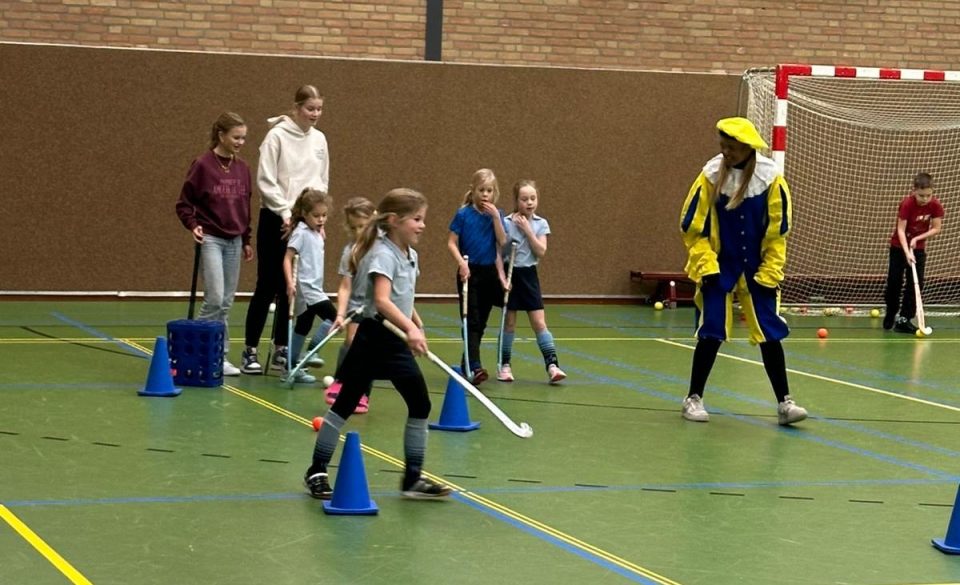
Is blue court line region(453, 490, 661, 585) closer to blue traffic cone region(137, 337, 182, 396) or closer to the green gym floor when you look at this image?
the green gym floor

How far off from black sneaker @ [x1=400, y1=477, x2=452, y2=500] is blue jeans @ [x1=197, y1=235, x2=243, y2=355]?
11.5 ft

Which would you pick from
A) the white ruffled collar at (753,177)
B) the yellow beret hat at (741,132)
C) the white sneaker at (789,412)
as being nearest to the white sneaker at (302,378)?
the white ruffled collar at (753,177)

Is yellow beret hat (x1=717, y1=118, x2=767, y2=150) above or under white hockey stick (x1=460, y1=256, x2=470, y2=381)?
above

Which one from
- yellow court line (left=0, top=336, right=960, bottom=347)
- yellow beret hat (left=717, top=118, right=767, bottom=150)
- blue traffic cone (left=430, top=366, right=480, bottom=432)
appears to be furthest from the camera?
yellow court line (left=0, top=336, right=960, bottom=347)

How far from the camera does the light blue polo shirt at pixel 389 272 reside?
255 inches

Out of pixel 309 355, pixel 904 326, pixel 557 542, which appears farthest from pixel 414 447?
pixel 904 326

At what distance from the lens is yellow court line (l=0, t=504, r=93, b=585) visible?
5.07 metres

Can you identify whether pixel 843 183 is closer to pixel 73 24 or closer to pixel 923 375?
pixel 923 375

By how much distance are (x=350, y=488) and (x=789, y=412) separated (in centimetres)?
354

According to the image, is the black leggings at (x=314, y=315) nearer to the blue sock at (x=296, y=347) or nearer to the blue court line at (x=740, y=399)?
the blue sock at (x=296, y=347)

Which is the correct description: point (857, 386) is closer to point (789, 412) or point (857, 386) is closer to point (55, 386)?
point (789, 412)

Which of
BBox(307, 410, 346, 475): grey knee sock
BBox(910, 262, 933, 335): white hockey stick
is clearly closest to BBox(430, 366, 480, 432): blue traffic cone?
BBox(307, 410, 346, 475): grey knee sock

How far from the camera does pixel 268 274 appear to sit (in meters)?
10.1

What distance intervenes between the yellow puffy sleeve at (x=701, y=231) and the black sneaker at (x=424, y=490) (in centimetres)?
285
